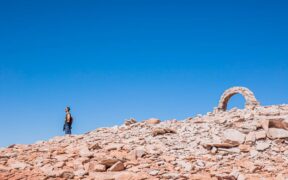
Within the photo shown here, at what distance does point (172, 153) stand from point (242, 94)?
13994 millimetres

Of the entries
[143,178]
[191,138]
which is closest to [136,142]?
[191,138]

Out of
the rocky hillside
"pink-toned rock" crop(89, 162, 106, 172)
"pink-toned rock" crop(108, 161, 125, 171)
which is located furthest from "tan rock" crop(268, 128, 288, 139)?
"pink-toned rock" crop(89, 162, 106, 172)

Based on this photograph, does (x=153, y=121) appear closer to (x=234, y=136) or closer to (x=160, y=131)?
(x=160, y=131)

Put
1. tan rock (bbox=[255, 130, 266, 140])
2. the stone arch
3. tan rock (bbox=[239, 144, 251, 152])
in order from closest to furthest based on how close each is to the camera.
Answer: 1. tan rock (bbox=[239, 144, 251, 152])
2. tan rock (bbox=[255, 130, 266, 140])
3. the stone arch

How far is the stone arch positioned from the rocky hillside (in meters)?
8.36

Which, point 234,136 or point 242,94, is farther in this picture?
point 242,94

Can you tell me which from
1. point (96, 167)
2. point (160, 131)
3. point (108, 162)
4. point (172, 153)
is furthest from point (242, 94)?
point (96, 167)

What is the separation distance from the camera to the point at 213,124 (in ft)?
47.6

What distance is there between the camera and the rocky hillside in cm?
1042

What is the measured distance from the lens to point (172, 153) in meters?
11.9

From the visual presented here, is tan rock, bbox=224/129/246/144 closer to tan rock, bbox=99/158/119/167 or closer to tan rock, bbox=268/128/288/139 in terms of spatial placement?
tan rock, bbox=268/128/288/139

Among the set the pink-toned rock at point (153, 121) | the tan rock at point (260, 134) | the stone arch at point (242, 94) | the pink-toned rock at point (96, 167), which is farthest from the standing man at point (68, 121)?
the stone arch at point (242, 94)

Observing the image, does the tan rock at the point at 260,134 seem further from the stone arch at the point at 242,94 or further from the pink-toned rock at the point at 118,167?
the stone arch at the point at 242,94

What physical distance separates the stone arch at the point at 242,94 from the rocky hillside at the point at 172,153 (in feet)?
27.4
